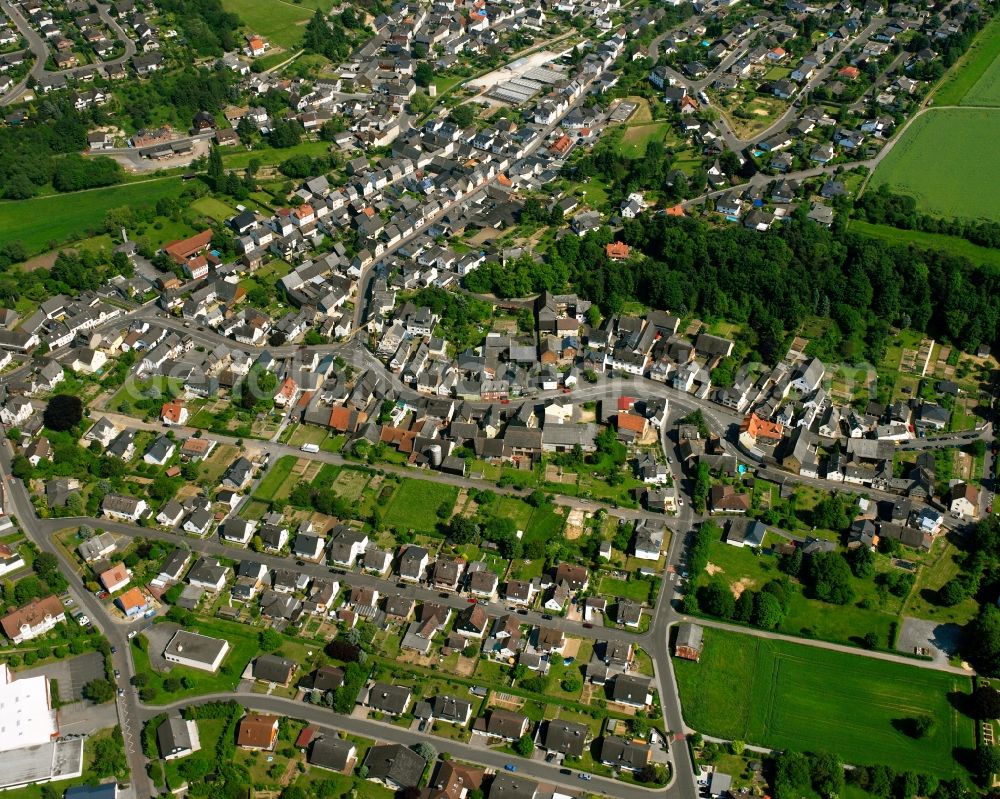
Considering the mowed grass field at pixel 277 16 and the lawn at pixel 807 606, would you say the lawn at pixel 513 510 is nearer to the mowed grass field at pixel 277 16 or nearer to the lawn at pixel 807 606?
the lawn at pixel 807 606

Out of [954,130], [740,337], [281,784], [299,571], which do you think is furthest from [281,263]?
[954,130]

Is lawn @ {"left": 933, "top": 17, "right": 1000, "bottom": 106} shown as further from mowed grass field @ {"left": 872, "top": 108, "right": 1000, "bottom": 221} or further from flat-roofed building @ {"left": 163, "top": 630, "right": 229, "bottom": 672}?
flat-roofed building @ {"left": 163, "top": 630, "right": 229, "bottom": 672}

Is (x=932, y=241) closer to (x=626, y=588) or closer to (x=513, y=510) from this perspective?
(x=626, y=588)

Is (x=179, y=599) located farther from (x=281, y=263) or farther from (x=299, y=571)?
(x=281, y=263)

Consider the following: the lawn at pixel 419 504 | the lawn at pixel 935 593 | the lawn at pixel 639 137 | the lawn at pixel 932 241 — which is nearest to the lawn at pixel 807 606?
the lawn at pixel 935 593

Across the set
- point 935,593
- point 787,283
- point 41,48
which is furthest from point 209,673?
point 41,48
